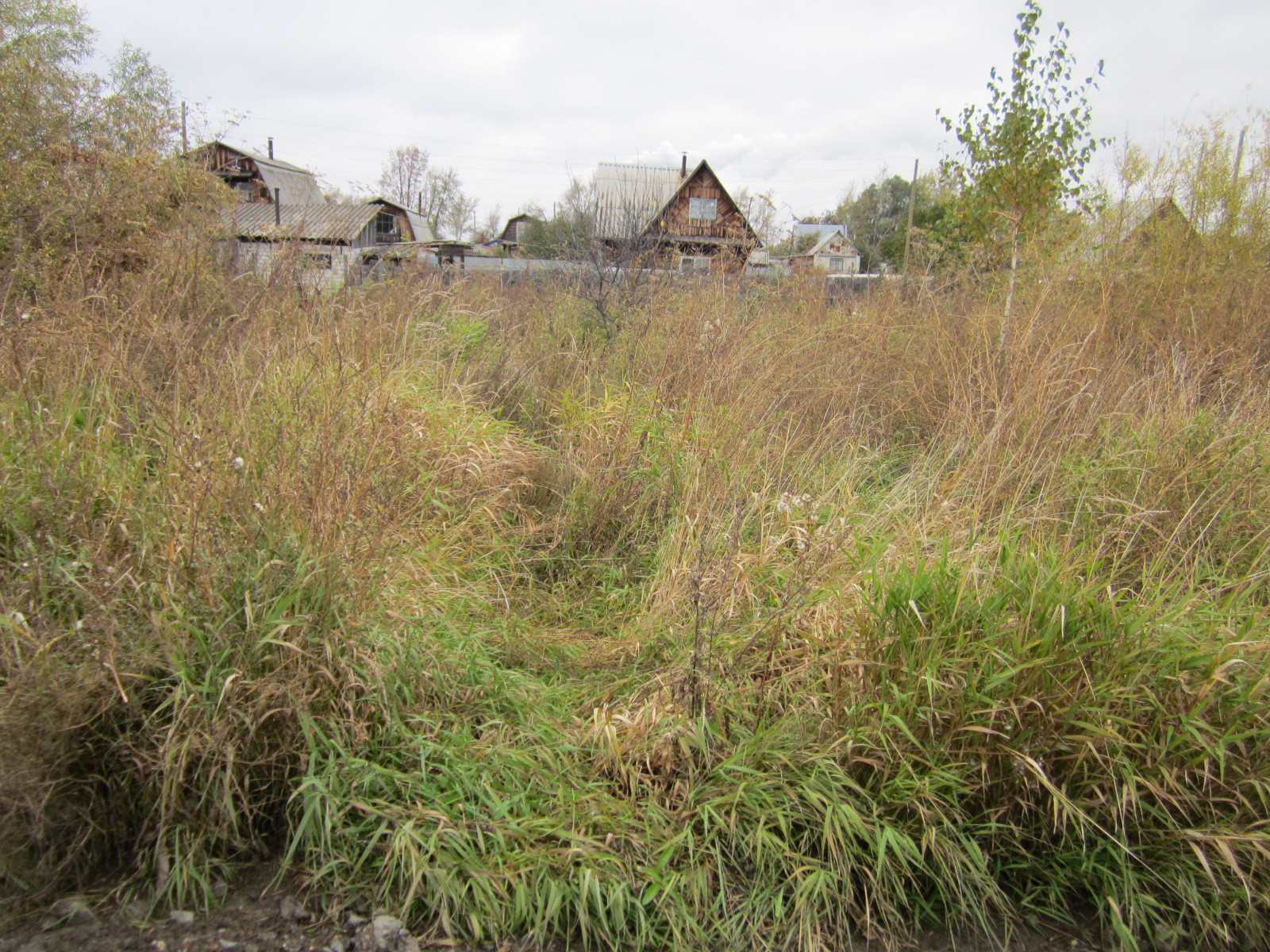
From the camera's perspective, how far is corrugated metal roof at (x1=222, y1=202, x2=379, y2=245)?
445 cm

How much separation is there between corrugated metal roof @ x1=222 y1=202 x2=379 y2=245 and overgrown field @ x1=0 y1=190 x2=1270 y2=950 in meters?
1.39

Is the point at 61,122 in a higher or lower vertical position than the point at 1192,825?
higher

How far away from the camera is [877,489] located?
154 inches

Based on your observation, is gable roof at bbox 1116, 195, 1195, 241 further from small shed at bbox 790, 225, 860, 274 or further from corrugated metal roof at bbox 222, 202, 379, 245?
corrugated metal roof at bbox 222, 202, 379, 245

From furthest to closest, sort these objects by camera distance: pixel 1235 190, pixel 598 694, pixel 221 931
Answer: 1. pixel 1235 190
2. pixel 598 694
3. pixel 221 931

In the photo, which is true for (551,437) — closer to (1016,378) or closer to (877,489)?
(877,489)

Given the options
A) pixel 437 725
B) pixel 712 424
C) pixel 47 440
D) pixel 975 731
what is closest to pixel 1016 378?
pixel 712 424

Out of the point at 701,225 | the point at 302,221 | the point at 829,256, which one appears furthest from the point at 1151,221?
the point at 829,256

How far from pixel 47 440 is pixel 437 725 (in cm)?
166

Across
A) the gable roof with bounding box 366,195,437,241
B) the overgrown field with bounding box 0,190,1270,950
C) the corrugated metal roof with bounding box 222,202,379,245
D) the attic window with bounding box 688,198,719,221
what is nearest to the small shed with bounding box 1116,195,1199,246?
the overgrown field with bounding box 0,190,1270,950

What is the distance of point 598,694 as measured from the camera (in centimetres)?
268

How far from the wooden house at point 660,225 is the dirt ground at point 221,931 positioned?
475 cm

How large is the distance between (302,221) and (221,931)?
363 centimetres

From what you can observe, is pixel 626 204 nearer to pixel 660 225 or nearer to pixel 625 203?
pixel 625 203
